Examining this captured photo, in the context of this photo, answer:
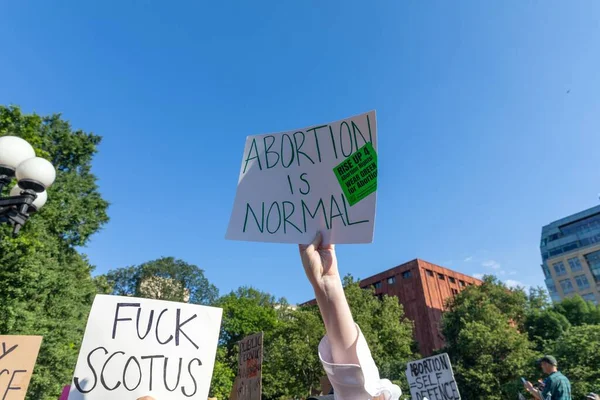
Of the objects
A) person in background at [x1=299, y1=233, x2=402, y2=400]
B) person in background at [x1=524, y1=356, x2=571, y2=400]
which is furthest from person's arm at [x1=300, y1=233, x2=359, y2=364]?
person in background at [x1=524, y1=356, x2=571, y2=400]

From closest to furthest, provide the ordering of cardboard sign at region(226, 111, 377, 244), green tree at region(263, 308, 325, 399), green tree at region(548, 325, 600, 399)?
cardboard sign at region(226, 111, 377, 244)
green tree at region(548, 325, 600, 399)
green tree at region(263, 308, 325, 399)

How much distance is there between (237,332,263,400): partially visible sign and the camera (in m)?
7.39

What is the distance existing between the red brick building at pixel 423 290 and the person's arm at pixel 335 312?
4346 centimetres

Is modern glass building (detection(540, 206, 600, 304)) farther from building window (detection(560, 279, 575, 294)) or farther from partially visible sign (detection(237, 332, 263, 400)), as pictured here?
partially visible sign (detection(237, 332, 263, 400))

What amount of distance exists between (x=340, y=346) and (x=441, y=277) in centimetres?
5256

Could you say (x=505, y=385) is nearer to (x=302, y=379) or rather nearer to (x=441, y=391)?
(x=302, y=379)

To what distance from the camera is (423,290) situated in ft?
148

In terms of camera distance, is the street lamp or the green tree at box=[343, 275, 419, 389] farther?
the green tree at box=[343, 275, 419, 389]

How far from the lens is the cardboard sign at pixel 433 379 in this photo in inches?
272

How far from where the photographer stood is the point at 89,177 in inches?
704

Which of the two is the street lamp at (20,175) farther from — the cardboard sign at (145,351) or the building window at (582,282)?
the building window at (582,282)

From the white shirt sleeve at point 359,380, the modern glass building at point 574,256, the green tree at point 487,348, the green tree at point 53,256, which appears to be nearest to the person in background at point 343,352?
the white shirt sleeve at point 359,380

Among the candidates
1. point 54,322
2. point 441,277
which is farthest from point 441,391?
point 441,277

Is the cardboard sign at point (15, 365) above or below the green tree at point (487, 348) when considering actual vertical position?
below
